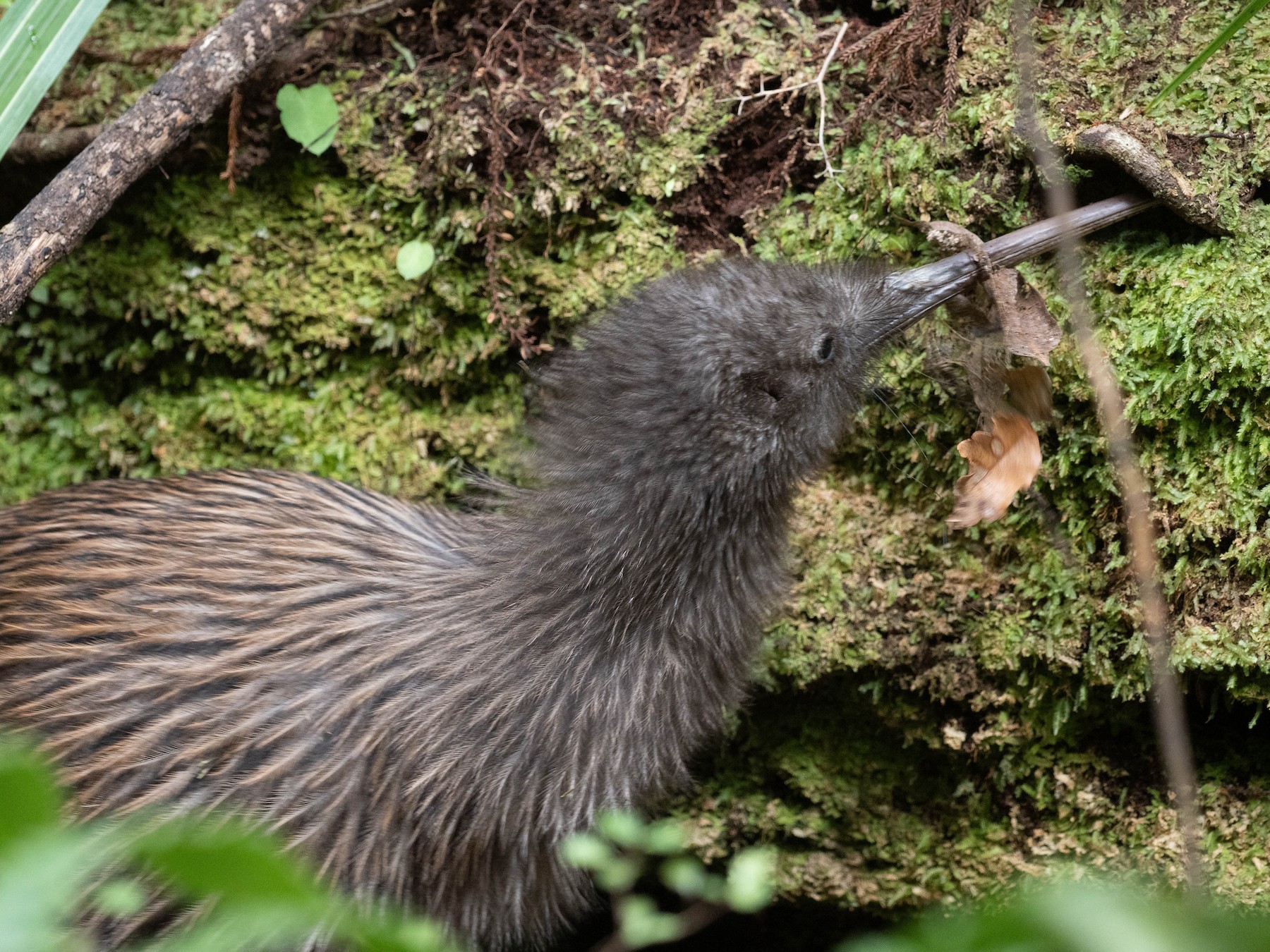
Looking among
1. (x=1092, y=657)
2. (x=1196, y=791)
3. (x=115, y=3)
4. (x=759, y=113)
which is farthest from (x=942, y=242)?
(x=115, y=3)

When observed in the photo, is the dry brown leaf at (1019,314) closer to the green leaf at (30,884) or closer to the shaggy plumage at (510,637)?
the shaggy plumage at (510,637)

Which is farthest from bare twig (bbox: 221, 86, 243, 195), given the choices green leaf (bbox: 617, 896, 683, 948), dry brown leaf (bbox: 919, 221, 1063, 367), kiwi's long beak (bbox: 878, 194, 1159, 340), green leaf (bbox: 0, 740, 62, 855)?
green leaf (bbox: 0, 740, 62, 855)

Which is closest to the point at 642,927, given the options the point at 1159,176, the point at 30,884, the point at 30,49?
the point at 30,884

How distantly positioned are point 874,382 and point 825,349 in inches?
10.1

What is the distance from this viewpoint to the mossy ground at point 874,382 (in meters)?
2.63

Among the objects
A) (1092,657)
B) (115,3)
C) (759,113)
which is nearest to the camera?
(1092,657)

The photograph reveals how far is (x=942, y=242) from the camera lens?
2740 millimetres

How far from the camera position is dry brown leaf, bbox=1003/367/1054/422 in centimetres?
265

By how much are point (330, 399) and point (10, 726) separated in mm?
Result: 1410

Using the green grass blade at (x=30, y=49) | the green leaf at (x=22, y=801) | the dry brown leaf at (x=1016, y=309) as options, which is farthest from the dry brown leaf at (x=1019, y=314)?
the green leaf at (x=22, y=801)

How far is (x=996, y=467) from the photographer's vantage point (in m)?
2.69

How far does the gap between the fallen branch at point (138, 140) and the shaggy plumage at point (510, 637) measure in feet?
2.45

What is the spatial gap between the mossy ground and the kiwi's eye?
34 centimetres

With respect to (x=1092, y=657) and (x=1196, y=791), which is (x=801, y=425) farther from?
(x=1196, y=791)
